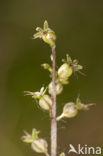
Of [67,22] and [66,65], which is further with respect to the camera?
[67,22]

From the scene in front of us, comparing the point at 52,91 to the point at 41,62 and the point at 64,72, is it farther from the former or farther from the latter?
the point at 41,62

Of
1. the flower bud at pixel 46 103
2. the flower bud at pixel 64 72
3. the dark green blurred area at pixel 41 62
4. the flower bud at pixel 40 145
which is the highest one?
the dark green blurred area at pixel 41 62

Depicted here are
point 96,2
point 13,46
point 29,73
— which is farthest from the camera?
point 96,2

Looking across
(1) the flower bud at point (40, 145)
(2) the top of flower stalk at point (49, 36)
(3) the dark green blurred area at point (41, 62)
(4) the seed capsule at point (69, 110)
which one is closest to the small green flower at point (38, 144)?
(1) the flower bud at point (40, 145)

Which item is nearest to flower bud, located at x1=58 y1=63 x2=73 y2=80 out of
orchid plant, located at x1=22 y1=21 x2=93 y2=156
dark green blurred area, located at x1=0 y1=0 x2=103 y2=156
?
orchid plant, located at x1=22 y1=21 x2=93 y2=156

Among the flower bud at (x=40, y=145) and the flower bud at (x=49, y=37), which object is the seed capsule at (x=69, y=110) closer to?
the flower bud at (x=40, y=145)

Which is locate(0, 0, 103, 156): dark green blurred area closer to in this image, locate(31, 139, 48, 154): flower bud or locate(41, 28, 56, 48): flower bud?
locate(31, 139, 48, 154): flower bud

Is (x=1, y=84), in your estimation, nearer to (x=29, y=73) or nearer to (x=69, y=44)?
(x=29, y=73)

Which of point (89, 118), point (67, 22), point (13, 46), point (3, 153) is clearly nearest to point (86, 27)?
point (67, 22)

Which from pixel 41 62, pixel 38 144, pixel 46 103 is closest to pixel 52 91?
pixel 46 103
